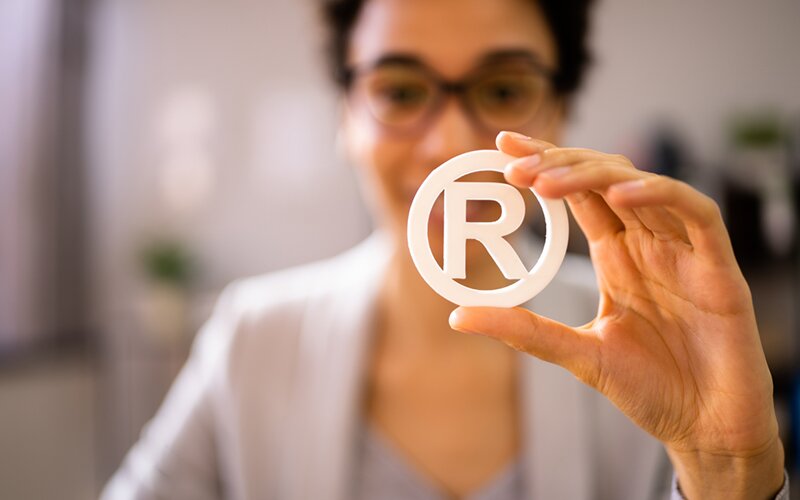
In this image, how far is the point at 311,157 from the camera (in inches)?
161

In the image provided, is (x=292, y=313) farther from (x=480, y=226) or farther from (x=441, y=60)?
(x=480, y=226)

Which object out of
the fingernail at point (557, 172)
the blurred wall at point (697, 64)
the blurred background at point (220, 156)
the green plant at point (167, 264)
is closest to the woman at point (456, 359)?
the fingernail at point (557, 172)

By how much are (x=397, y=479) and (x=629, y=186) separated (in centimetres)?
95

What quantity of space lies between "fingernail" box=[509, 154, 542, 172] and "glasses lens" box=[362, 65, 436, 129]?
1.75 ft

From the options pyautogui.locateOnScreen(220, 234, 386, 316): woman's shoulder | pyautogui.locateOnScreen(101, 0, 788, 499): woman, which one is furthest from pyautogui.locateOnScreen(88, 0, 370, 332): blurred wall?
pyautogui.locateOnScreen(101, 0, 788, 499): woman

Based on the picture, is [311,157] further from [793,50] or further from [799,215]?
[793,50]

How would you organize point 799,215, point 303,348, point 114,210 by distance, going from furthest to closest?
point 114,210 < point 799,215 < point 303,348

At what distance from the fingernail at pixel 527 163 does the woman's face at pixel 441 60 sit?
1.43 feet

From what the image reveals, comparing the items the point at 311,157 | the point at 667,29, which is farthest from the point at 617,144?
the point at 311,157

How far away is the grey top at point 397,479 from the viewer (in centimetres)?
129

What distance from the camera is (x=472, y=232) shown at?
78cm

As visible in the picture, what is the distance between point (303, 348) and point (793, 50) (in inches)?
169

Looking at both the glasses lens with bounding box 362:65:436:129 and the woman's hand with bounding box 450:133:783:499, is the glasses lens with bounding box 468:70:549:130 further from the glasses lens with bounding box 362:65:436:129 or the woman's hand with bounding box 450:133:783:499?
the woman's hand with bounding box 450:133:783:499

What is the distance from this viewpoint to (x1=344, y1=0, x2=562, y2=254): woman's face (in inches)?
44.6
